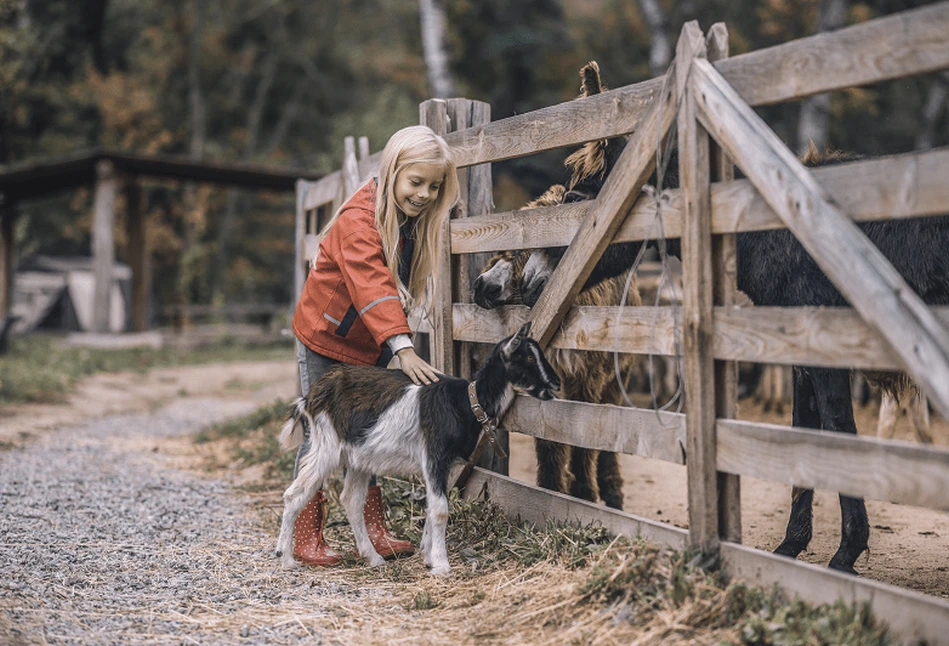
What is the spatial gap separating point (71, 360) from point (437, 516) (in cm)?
1236

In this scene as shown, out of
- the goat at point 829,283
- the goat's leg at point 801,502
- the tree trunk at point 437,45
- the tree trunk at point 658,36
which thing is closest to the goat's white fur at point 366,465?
the goat at point 829,283

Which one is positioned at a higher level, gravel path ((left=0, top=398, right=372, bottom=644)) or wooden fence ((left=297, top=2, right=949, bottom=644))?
wooden fence ((left=297, top=2, right=949, bottom=644))

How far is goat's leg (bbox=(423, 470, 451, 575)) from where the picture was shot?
3.86m

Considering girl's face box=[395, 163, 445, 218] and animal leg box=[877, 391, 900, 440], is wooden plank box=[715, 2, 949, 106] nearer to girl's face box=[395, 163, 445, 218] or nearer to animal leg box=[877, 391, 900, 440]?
girl's face box=[395, 163, 445, 218]

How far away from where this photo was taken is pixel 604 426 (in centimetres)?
382

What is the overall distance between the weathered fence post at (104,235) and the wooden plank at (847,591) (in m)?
15.6

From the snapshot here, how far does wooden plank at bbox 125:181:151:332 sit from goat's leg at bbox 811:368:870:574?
16.5m

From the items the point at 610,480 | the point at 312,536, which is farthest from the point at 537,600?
the point at 610,480

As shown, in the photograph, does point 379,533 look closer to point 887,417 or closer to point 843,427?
point 843,427

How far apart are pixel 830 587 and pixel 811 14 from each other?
67.0 ft

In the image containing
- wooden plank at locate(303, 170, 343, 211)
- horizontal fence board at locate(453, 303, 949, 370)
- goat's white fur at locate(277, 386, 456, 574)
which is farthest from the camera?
wooden plank at locate(303, 170, 343, 211)

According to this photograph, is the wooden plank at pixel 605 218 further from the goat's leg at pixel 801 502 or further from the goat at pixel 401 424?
the goat's leg at pixel 801 502

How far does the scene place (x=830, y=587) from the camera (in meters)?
2.82

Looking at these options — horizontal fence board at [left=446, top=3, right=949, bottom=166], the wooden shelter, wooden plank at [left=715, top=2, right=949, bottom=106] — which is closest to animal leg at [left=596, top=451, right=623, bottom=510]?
horizontal fence board at [left=446, top=3, right=949, bottom=166]
